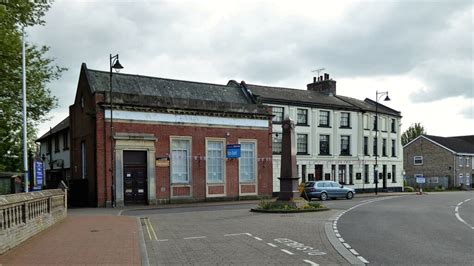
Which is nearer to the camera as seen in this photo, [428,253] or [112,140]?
[428,253]

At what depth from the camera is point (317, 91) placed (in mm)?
50094

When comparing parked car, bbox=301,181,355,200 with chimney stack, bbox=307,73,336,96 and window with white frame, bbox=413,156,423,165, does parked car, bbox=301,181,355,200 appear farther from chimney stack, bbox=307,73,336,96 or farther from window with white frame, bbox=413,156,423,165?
window with white frame, bbox=413,156,423,165

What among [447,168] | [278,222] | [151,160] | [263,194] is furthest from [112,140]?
[447,168]

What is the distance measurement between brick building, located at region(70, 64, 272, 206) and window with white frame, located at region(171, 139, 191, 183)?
0.07 m

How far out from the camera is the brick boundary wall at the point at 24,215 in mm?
10570

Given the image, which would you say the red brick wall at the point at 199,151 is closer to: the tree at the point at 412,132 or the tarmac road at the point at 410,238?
the tarmac road at the point at 410,238

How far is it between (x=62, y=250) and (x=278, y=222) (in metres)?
8.68

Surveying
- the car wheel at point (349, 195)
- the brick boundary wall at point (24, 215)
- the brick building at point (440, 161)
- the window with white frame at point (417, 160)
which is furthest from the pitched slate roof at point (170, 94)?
the window with white frame at point (417, 160)

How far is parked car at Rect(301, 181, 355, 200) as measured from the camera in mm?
35250

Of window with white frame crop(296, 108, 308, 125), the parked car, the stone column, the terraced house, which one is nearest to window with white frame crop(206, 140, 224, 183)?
the parked car

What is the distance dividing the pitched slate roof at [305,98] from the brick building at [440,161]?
813 inches

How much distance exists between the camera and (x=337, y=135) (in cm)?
4650

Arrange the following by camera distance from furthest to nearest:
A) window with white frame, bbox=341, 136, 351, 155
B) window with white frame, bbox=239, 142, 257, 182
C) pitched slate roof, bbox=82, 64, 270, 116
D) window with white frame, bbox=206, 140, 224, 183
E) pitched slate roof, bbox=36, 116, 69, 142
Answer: window with white frame, bbox=341, 136, 351, 155, pitched slate roof, bbox=36, 116, 69, 142, window with white frame, bbox=239, 142, 257, 182, window with white frame, bbox=206, 140, 224, 183, pitched slate roof, bbox=82, 64, 270, 116

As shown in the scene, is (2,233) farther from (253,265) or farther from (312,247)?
(312,247)
